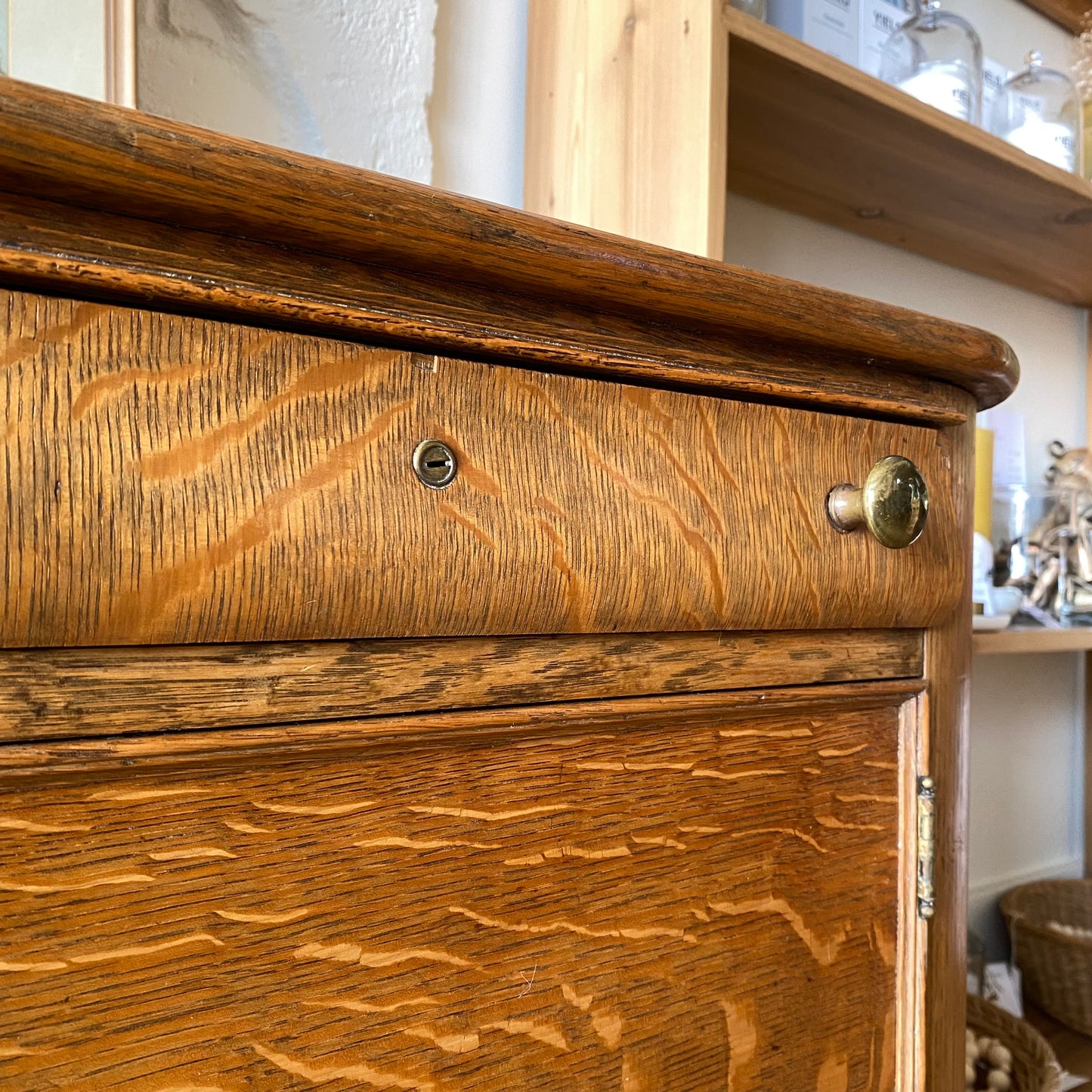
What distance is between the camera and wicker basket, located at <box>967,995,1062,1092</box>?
0.89m

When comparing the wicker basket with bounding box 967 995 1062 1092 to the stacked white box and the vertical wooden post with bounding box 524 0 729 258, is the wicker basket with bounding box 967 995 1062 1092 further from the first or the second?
the stacked white box

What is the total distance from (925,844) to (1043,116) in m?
1.07

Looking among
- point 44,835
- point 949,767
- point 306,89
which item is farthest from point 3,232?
point 306,89

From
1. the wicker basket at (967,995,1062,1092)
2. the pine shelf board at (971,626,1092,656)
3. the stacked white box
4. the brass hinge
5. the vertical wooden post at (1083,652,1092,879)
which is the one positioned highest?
the stacked white box

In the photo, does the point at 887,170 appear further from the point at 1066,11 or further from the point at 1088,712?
the point at 1088,712

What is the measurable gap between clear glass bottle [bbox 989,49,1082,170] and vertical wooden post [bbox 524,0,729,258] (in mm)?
634

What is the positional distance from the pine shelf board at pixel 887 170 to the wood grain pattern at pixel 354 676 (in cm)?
54

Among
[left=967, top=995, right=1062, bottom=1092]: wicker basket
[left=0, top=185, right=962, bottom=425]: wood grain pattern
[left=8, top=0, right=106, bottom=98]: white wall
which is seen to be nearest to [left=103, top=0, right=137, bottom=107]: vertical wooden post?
[left=8, top=0, right=106, bottom=98]: white wall

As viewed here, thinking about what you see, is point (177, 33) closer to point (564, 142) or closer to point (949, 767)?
point (564, 142)

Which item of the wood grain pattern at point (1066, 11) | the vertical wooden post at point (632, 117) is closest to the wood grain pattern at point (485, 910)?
the vertical wooden post at point (632, 117)

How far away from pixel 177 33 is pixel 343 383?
561 millimetres

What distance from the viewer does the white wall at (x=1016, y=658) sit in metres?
1.22

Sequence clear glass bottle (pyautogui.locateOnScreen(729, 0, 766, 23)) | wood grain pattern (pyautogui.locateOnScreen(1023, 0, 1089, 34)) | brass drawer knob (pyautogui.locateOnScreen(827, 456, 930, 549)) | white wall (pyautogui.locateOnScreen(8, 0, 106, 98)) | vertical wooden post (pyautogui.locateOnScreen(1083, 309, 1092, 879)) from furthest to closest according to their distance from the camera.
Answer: vertical wooden post (pyautogui.locateOnScreen(1083, 309, 1092, 879))
wood grain pattern (pyautogui.locateOnScreen(1023, 0, 1089, 34))
clear glass bottle (pyautogui.locateOnScreen(729, 0, 766, 23))
white wall (pyautogui.locateOnScreen(8, 0, 106, 98))
brass drawer knob (pyautogui.locateOnScreen(827, 456, 930, 549))

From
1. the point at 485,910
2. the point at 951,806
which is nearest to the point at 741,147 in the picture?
the point at 951,806
